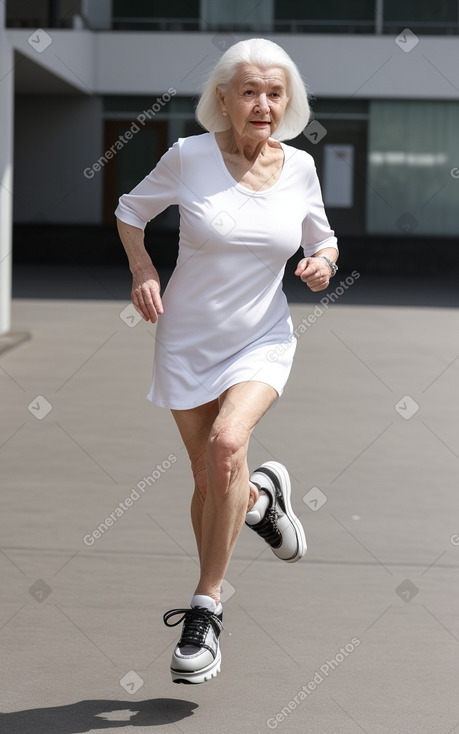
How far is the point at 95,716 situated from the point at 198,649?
1.14 feet

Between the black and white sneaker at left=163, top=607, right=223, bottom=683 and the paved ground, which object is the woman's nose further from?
the paved ground

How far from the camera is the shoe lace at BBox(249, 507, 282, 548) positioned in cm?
445

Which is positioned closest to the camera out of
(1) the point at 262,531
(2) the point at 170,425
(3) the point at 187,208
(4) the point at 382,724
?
(4) the point at 382,724

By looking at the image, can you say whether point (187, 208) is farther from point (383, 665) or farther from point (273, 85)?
point (383, 665)

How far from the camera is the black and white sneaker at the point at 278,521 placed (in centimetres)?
446

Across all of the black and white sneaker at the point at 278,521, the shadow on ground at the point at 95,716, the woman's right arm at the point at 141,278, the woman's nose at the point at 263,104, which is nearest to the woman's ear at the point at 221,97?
the woman's nose at the point at 263,104

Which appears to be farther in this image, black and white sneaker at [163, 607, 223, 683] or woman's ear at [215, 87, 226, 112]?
woman's ear at [215, 87, 226, 112]

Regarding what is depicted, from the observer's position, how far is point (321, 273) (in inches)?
160

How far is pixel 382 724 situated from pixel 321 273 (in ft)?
4.56

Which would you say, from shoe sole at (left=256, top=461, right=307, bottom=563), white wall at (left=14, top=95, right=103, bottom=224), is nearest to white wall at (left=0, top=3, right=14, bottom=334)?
shoe sole at (left=256, top=461, right=307, bottom=563)

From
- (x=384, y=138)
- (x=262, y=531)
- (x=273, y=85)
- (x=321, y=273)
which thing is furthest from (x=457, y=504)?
(x=384, y=138)

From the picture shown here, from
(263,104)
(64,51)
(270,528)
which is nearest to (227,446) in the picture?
(270,528)

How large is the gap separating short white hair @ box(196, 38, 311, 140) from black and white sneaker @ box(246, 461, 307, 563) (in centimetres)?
119

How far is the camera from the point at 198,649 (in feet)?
12.1
